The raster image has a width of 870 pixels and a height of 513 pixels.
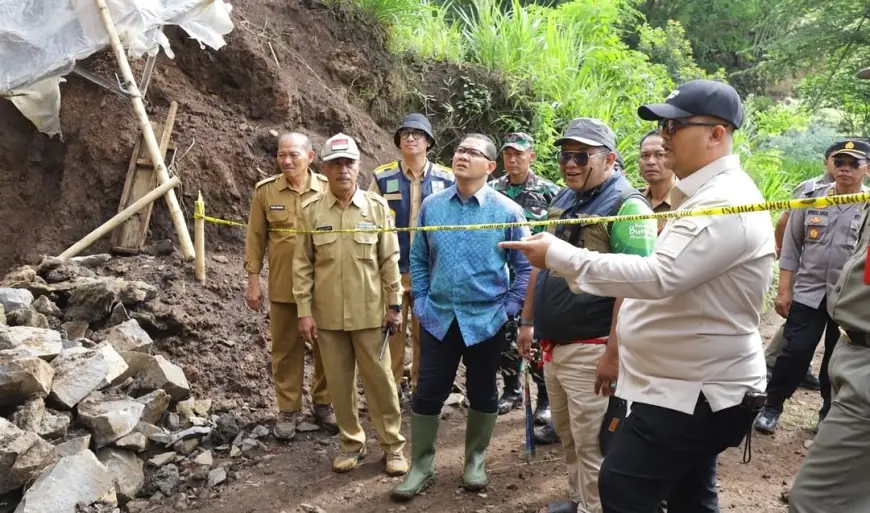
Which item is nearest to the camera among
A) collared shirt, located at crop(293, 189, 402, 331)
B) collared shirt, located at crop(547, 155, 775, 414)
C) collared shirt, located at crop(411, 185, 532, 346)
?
collared shirt, located at crop(547, 155, 775, 414)

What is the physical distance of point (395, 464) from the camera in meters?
4.19

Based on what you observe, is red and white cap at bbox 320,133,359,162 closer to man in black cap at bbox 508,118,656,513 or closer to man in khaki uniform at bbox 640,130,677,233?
man in black cap at bbox 508,118,656,513

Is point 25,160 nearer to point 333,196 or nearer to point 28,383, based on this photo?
point 28,383

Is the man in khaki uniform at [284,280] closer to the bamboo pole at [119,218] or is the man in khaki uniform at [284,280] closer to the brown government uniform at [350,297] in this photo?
the brown government uniform at [350,297]

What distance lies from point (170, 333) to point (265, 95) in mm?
3155

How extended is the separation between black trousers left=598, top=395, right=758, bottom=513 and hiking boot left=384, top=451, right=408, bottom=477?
2079mm

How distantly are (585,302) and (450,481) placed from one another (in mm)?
1638

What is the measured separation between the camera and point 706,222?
2.11 m

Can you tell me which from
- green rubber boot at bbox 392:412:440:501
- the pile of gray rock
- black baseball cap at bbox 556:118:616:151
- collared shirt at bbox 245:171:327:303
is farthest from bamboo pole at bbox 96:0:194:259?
black baseball cap at bbox 556:118:616:151

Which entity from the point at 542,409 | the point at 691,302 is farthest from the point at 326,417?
the point at 691,302

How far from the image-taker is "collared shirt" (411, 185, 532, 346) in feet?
12.4

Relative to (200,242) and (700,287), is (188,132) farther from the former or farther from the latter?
(700,287)

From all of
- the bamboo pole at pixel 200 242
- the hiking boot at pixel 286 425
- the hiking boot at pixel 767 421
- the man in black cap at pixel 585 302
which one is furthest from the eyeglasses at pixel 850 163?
the bamboo pole at pixel 200 242

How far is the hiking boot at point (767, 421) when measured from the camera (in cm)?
501
